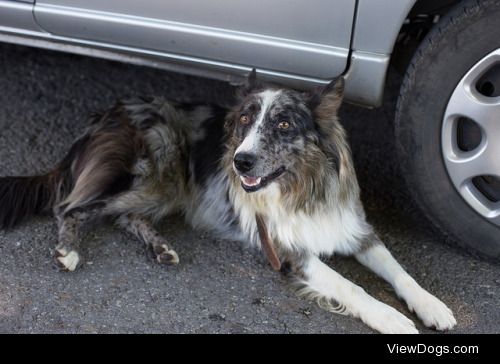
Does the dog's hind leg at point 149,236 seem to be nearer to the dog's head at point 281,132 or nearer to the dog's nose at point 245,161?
the dog's head at point 281,132

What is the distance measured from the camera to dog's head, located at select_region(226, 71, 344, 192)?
3.69 m

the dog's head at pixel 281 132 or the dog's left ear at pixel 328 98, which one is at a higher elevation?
the dog's left ear at pixel 328 98

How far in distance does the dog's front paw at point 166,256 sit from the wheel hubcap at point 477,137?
1502 millimetres

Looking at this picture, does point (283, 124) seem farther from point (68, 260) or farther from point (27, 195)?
point (27, 195)

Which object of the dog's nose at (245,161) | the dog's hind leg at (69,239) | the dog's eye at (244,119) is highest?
the dog's eye at (244,119)

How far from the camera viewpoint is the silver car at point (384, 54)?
3.67m

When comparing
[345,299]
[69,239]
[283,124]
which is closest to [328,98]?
[283,124]

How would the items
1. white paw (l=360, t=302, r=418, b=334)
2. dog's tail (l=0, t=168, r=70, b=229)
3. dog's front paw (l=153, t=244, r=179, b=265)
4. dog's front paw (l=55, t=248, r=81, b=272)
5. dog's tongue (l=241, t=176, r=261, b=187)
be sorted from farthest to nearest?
dog's tail (l=0, t=168, r=70, b=229)
dog's front paw (l=153, t=244, r=179, b=265)
dog's front paw (l=55, t=248, r=81, b=272)
dog's tongue (l=241, t=176, r=261, b=187)
white paw (l=360, t=302, r=418, b=334)

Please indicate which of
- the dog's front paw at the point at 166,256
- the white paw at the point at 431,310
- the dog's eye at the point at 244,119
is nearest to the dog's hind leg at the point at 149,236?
the dog's front paw at the point at 166,256

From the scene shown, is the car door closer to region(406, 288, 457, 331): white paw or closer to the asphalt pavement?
the asphalt pavement

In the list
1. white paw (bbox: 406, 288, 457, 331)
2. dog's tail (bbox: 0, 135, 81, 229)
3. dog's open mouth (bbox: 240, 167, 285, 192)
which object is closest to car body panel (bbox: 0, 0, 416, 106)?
dog's open mouth (bbox: 240, 167, 285, 192)

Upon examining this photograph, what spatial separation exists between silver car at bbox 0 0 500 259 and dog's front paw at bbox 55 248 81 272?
3.96 feet

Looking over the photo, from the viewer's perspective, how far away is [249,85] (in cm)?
398

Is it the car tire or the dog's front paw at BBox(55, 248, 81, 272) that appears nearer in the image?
the car tire
